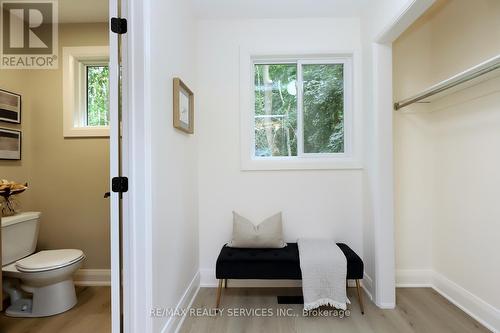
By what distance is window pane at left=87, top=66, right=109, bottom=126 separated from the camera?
268 centimetres

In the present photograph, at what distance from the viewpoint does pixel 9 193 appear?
2.13 m

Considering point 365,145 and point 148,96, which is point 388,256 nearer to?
point 365,145

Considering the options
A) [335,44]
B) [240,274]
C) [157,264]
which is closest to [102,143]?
[157,264]

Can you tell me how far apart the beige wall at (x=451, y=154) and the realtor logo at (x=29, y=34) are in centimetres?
327

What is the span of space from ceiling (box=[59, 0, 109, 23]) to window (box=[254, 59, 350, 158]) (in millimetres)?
1481

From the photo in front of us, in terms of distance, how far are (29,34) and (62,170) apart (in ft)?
4.28

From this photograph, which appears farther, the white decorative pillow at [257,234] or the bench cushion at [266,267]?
the white decorative pillow at [257,234]

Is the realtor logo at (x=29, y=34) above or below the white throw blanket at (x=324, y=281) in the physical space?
above

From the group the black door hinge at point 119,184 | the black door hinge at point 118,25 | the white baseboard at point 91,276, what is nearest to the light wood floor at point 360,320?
the white baseboard at point 91,276

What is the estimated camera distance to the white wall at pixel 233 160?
258 centimetres

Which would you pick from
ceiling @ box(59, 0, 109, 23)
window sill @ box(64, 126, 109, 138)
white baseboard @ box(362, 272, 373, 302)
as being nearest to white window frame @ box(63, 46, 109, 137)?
window sill @ box(64, 126, 109, 138)

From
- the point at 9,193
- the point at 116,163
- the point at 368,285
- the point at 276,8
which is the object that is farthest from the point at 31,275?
the point at 276,8

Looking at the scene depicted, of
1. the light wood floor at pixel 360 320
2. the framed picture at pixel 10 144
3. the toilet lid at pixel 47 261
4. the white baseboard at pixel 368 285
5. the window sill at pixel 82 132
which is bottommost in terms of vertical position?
the light wood floor at pixel 360 320

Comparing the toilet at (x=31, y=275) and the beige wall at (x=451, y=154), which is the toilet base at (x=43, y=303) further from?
the beige wall at (x=451, y=154)
